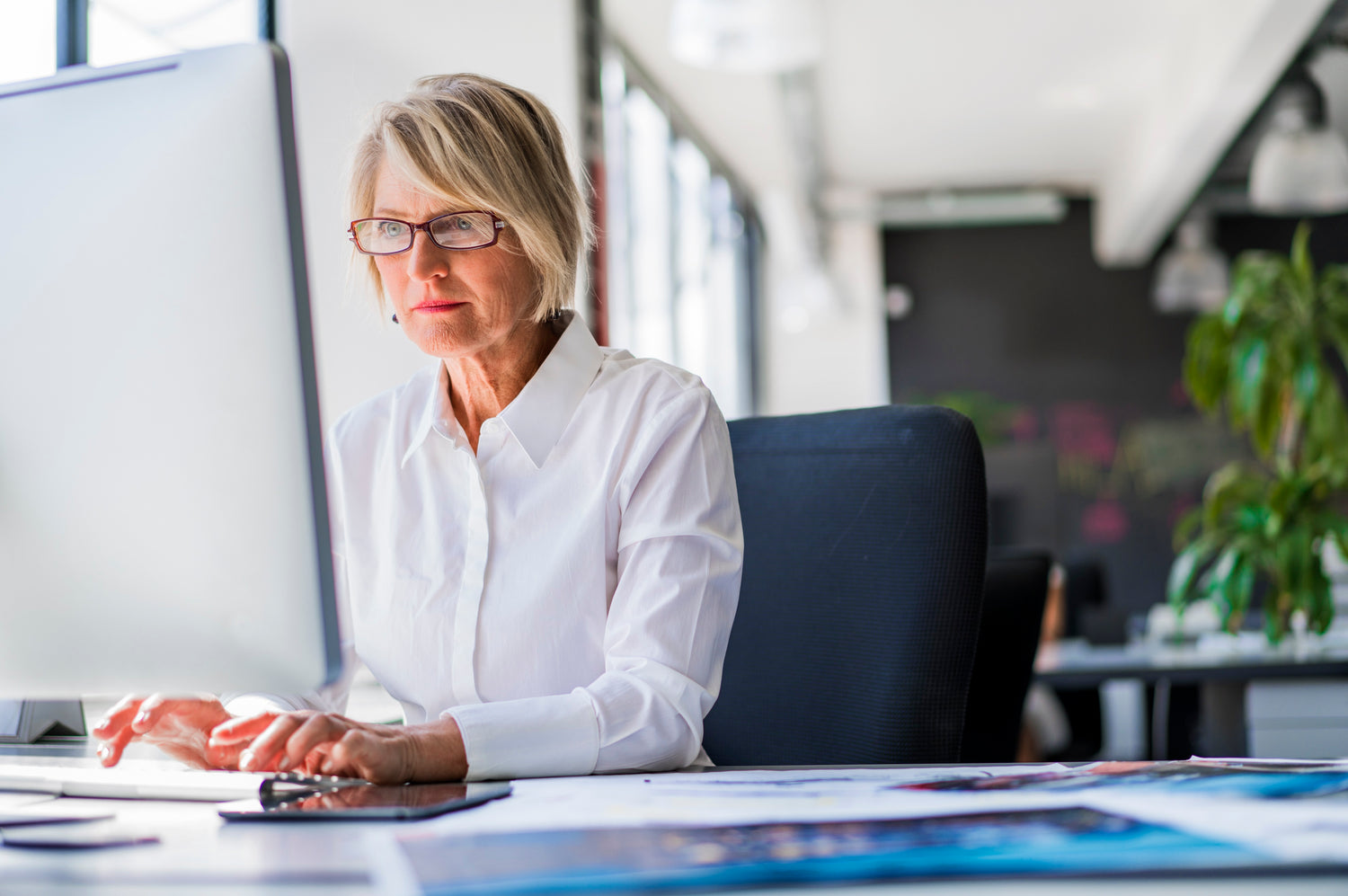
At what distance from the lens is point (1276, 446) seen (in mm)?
3734

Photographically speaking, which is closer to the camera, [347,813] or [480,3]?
[347,813]

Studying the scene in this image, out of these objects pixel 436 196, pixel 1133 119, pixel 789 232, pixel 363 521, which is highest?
pixel 1133 119

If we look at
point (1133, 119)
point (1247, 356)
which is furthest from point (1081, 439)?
point (1247, 356)

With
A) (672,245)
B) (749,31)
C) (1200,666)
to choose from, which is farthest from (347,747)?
(672,245)

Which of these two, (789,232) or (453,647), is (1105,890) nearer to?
(453,647)

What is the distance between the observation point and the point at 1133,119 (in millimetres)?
7199

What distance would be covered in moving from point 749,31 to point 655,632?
2259 mm

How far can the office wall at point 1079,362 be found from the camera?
852 centimetres

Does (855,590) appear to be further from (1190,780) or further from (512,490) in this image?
(1190,780)

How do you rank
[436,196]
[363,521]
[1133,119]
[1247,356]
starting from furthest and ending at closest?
[1133,119], [1247,356], [363,521], [436,196]

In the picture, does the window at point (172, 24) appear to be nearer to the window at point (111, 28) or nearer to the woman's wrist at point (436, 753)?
the window at point (111, 28)

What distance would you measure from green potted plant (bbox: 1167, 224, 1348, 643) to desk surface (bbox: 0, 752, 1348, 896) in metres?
2.67

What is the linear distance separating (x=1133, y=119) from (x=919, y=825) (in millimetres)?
7343

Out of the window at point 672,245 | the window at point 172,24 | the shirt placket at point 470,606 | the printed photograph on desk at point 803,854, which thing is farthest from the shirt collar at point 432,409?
the window at point 672,245
